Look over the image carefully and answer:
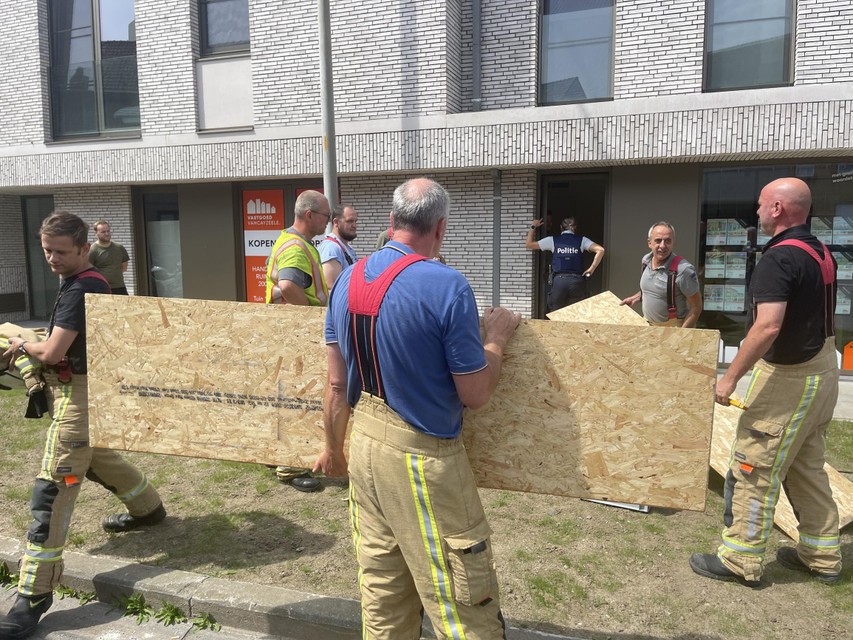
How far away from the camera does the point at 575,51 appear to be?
32.2ft

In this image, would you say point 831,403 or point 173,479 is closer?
point 831,403

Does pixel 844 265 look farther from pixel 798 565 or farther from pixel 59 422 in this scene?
pixel 59 422

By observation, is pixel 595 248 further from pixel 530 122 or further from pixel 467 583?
pixel 467 583

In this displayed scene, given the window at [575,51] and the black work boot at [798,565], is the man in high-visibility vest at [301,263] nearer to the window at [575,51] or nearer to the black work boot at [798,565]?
the black work boot at [798,565]

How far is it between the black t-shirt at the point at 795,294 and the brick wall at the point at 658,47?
6358mm

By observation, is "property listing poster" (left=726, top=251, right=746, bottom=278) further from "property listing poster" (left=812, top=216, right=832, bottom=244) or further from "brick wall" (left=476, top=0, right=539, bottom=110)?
"brick wall" (left=476, top=0, right=539, bottom=110)

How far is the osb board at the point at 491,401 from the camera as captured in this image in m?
2.36

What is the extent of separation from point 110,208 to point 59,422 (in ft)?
35.0

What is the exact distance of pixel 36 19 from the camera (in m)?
12.4

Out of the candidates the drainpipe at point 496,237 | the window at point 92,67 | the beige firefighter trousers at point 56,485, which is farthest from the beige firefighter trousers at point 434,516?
the window at point 92,67

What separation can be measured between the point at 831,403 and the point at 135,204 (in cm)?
1245

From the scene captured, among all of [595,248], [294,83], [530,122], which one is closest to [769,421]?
[595,248]

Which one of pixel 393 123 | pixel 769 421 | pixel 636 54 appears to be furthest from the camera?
pixel 393 123

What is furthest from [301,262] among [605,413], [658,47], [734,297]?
[734,297]
